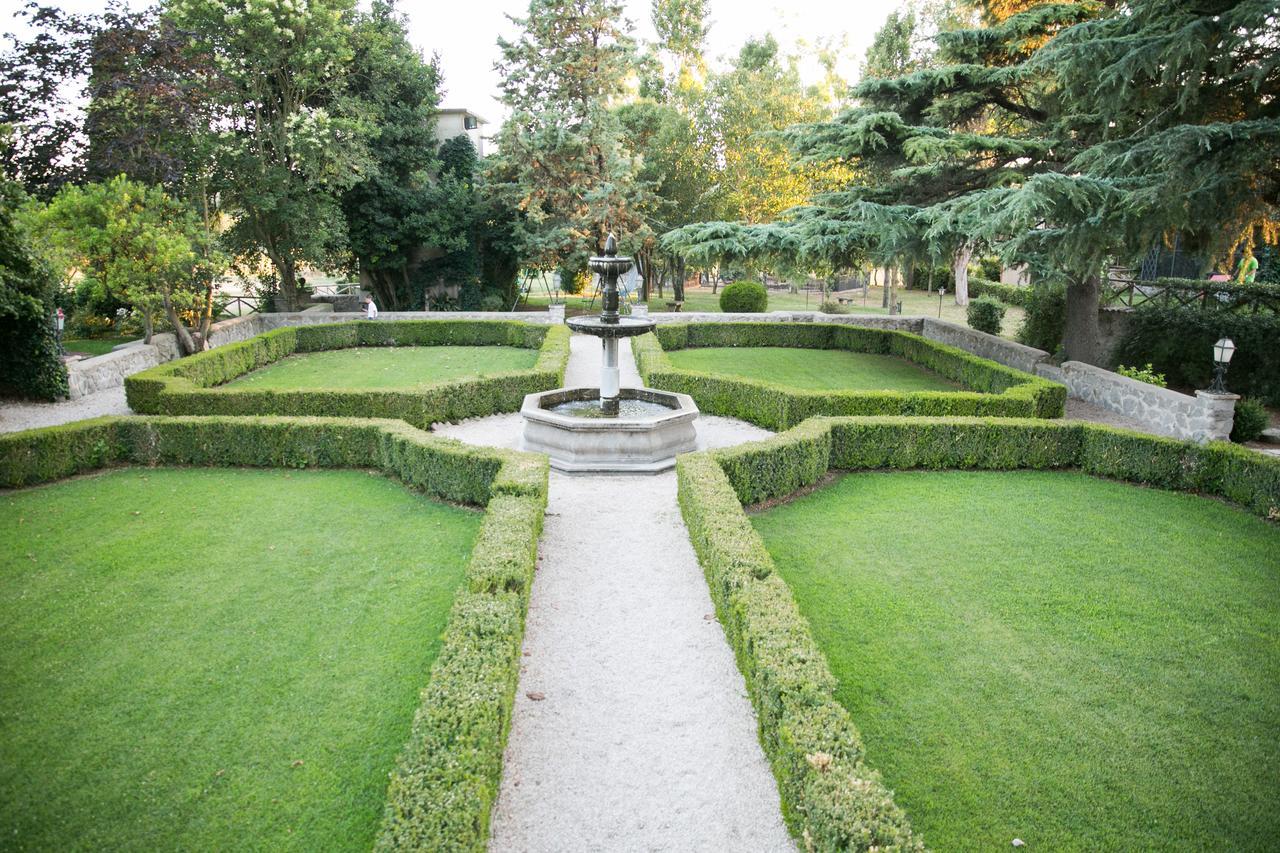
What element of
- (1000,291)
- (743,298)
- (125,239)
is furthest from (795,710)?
(1000,291)

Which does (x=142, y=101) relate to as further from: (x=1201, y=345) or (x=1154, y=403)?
(x=1201, y=345)

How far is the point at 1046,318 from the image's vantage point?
63.2 ft

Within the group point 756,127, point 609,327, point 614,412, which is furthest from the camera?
point 756,127

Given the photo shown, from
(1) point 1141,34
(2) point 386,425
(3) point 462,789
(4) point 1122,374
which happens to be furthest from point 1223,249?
(3) point 462,789

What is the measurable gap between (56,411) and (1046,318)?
22.3 metres

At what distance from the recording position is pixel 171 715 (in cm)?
509

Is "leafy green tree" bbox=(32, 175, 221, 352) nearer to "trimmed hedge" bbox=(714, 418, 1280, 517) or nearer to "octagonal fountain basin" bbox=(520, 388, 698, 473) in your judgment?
"octagonal fountain basin" bbox=(520, 388, 698, 473)

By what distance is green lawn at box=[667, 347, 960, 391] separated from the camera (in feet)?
53.8

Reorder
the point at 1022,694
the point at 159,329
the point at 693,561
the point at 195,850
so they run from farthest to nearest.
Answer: the point at 159,329
the point at 693,561
the point at 1022,694
the point at 195,850

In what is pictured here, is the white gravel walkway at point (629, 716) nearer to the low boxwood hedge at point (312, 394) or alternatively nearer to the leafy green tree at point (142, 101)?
the low boxwood hedge at point (312, 394)

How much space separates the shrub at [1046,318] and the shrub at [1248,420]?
22.0 ft

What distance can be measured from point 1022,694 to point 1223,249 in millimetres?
12588

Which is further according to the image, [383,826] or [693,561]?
[693,561]

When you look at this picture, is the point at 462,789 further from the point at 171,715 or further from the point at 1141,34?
the point at 1141,34
